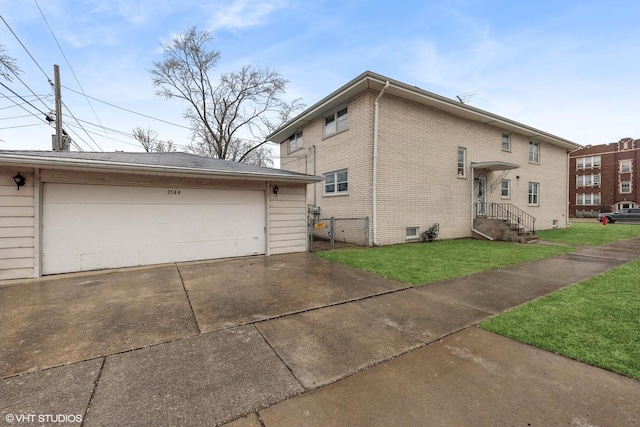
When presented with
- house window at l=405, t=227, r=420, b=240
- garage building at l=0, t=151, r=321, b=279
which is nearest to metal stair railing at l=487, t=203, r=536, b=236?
house window at l=405, t=227, r=420, b=240

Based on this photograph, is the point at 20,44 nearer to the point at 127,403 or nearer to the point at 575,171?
the point at 127,403

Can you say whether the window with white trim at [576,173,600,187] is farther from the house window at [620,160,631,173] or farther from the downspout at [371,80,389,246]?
the downspout at [371,80,389,246]

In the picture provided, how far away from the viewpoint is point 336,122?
11.4 metres

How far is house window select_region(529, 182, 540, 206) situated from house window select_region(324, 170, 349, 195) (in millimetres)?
12040

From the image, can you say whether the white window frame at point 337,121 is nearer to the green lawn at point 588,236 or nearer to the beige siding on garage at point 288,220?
the beige siding on garage at point 288,220

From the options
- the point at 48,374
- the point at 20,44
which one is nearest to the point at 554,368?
the point at 48,374

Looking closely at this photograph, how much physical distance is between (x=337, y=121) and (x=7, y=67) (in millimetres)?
10823

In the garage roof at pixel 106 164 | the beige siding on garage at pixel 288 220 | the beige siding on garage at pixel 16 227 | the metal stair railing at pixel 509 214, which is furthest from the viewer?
the metal stair railing at pixel 509 214

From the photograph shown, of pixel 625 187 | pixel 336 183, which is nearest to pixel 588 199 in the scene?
pixel 625 187

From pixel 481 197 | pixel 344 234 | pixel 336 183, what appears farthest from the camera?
pixel 481 197

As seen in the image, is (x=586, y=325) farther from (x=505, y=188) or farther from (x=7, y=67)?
(x=7, y=67)

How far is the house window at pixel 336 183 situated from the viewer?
11.1m

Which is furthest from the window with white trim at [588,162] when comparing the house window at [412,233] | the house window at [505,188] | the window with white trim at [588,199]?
the house window at [412,233]

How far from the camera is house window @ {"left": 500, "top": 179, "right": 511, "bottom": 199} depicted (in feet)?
45.6
